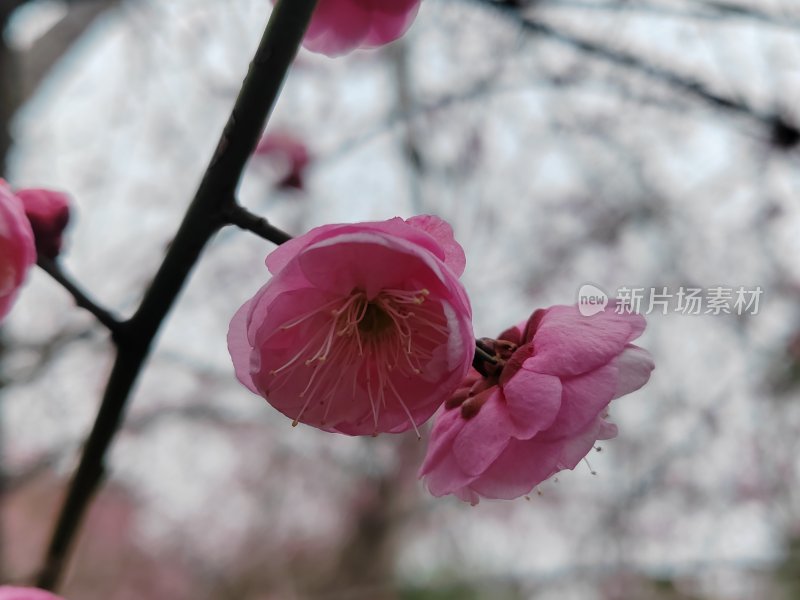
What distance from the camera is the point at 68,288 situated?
23.0 inches

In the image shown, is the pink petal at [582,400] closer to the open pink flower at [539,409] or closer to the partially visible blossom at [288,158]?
the open pink flower at [539,409]

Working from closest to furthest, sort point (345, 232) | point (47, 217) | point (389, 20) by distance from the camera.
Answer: point (345, 232) < point (47, 217) < point (389, 20)

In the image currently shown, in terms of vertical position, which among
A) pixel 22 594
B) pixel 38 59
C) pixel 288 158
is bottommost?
pixel 22 594

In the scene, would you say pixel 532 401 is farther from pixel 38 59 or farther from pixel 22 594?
pixel 38 59

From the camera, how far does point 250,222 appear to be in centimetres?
50

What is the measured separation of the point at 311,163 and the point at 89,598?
599cm

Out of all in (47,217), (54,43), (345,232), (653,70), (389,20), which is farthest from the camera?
(54,43)

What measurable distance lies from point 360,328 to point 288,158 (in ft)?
5.10

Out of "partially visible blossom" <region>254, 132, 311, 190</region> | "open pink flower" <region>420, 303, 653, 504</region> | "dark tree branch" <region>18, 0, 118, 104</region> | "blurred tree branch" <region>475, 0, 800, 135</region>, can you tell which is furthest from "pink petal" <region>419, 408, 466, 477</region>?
"dark tree branch" <region>18, 0, 118, 104</region>

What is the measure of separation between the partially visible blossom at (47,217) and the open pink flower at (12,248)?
0.05m

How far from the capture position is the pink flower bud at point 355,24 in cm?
90

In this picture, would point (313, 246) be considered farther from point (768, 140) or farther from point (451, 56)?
point (451, 56)

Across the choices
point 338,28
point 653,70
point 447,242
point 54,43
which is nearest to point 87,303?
point 447,242

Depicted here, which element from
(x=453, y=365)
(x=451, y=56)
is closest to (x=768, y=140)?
(x=453, y=365)
